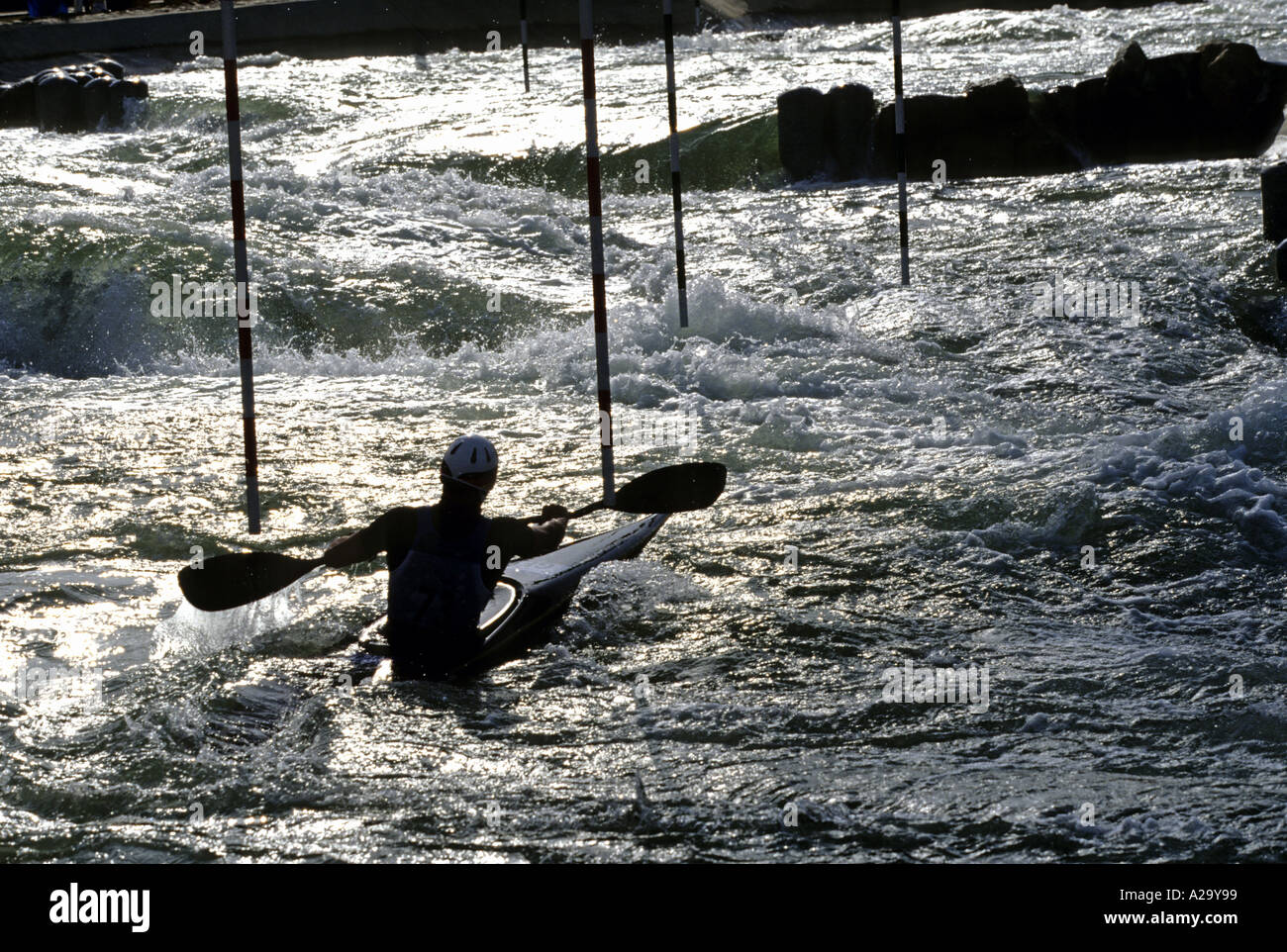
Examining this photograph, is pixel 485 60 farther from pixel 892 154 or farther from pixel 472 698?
pixel 472 698

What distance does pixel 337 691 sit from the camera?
4672 millimetres

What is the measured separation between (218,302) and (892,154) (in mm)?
6079

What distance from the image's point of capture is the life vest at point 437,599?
471cm

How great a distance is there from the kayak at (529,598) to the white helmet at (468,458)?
2.01 feet

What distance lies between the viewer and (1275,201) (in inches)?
383

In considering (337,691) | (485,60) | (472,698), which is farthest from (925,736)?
(485,60)

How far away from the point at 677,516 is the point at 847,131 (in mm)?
7466

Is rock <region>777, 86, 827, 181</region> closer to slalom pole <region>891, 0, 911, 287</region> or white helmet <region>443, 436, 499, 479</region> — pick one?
slalom pole <region>891, 0, 911, 287</region>

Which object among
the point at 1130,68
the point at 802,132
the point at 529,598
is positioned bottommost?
the point at 529,598
